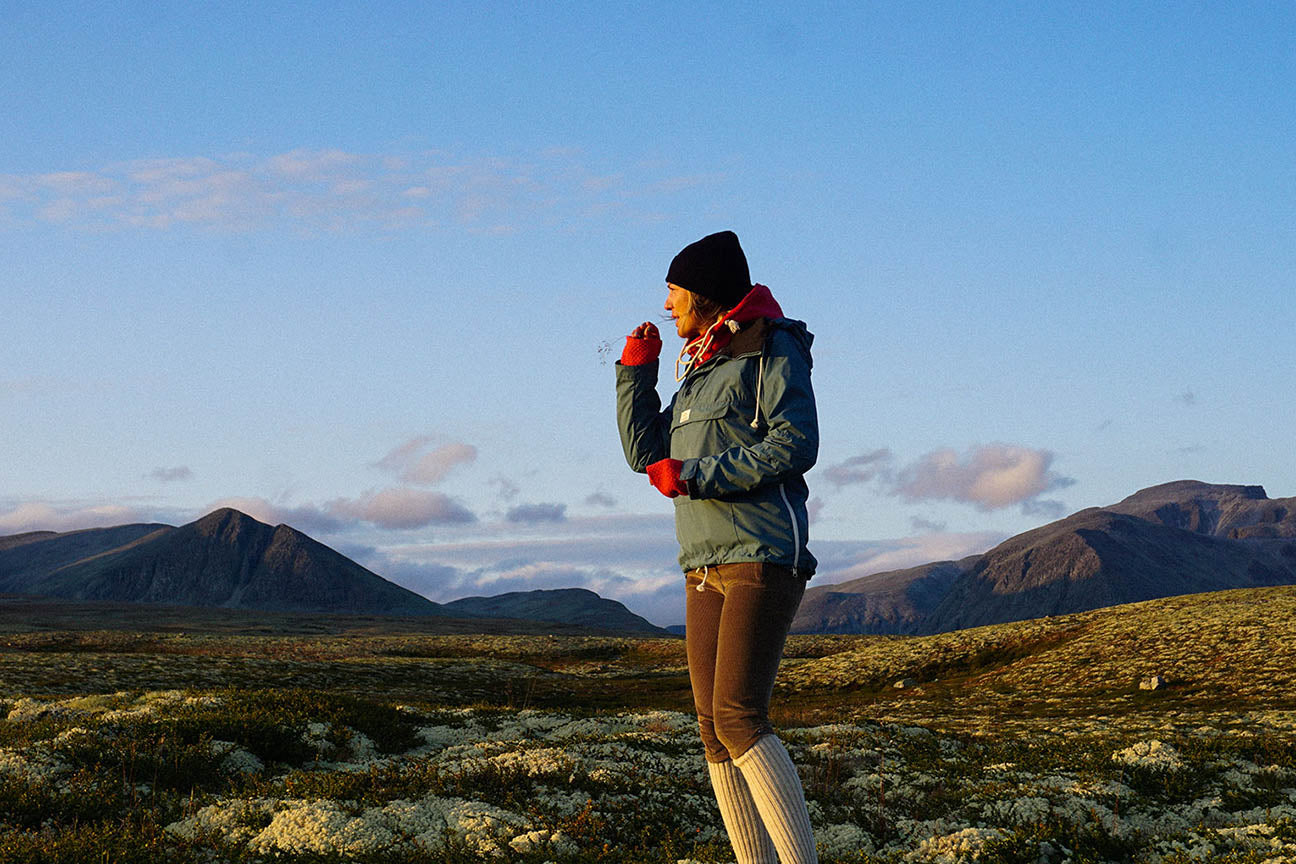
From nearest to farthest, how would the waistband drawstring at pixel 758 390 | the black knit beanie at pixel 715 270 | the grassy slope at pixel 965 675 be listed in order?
the waistband drawstring at pixel 758 390 → the black knit beanie at pixel 715 270 → the grassy slope at pixel 965 675

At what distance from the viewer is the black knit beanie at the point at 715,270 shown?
6164 millimetres

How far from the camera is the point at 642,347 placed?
6516mm

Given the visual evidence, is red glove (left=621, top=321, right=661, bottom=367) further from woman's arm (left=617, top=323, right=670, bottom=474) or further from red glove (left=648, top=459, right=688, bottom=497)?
red glove (left=648, top=459, right=688, bottom=497)

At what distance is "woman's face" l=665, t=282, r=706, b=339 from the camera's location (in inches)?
247

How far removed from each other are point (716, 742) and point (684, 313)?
286 centimetres

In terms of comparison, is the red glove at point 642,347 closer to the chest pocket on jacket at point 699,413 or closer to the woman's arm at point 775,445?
the chest pocket on jacket at point 699,413

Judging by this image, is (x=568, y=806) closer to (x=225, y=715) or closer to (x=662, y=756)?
(x=662, y=756)

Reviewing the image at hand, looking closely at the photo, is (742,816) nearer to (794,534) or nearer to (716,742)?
(716,742)

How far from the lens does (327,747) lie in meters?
13.5

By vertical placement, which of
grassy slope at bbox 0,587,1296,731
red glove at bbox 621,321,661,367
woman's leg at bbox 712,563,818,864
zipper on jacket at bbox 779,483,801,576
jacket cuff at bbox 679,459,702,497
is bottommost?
grassy slope at bbox 0,587,1296,731

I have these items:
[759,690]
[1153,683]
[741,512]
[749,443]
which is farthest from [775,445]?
[1153,683]

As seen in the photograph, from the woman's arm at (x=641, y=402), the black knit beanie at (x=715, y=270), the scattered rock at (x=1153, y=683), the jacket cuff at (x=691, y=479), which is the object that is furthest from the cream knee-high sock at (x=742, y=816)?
the scattered rock at (x=1153, y=683)

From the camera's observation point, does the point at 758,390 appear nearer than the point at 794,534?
No

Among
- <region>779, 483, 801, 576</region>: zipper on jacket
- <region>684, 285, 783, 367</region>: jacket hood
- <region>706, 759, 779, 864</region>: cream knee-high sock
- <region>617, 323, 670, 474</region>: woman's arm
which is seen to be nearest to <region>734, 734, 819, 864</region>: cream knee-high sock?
<region>706, 759, 779, 864</region>: cream knee-high sock
